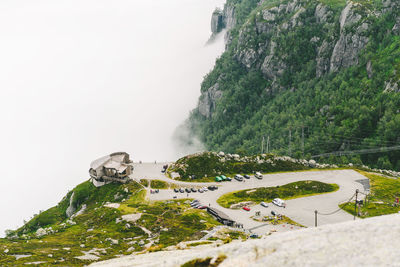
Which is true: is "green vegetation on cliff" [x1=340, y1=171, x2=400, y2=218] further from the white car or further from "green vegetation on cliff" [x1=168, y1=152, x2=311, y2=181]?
"green vegetation on cliff" [x1=168, y1=152, x2=311, y2=181]

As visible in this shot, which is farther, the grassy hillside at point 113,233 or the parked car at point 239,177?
the parked car at point 239,177

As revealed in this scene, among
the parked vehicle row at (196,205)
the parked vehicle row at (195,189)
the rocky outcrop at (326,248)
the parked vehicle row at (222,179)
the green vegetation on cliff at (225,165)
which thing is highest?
the rocky outcrop at (326,248)

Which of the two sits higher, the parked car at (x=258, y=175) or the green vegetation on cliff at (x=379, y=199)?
the parked car at (x=258, y=175)

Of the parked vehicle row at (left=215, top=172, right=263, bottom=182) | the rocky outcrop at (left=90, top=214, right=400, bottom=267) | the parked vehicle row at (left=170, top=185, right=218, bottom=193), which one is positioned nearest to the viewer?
the rocky outcrop at (left=90, top=214, right=400, bottom=267)

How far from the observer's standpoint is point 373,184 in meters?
112

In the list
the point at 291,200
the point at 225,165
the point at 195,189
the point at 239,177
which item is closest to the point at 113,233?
the point at 195,189

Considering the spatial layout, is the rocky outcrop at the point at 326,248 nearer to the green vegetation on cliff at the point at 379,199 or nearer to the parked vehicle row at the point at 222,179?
the green vegetation on cliff at the point at 379,199

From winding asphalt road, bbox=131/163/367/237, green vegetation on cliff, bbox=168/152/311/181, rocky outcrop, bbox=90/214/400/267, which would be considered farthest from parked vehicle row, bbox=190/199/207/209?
rocky outcrop, bbox=90/214/400/267

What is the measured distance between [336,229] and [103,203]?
336ft

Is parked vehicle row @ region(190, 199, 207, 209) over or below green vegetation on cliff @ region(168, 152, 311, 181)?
below

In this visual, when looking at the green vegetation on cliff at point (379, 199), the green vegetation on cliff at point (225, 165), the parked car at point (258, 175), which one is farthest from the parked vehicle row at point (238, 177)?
the green vegetation on cliff at point (379, 199)

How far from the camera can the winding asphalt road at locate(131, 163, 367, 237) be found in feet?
272

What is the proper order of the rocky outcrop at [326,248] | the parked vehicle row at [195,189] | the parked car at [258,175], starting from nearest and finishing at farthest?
the rocky outcrop at [326,248], the parked vehicle row at [195,189], the parked car at [258,175]

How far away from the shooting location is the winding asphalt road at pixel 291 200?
8281 centimetres
